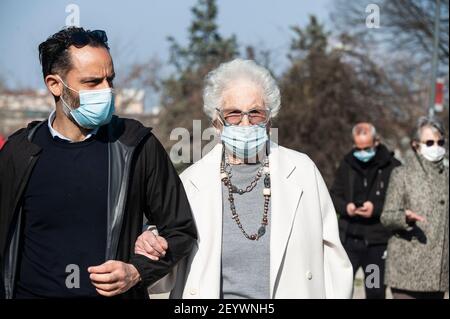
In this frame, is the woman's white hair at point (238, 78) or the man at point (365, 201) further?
the man at point (365, 201)

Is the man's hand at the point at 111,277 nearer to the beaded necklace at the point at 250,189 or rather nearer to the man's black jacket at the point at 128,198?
the man's black jacket at the point at 128,198

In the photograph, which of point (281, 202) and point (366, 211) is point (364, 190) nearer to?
point (366, 211)

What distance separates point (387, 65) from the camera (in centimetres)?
2464

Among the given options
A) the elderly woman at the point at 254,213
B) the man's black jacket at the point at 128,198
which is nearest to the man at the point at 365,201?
the elderly woman at the point at 254,213

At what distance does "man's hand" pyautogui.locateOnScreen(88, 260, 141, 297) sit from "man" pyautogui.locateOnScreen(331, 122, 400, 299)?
4.92 m

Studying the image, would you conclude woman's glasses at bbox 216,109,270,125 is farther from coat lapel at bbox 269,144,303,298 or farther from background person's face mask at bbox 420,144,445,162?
background person's face mask at bbox 420,144,445,162

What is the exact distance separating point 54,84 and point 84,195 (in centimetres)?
56

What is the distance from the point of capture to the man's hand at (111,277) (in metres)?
3.48

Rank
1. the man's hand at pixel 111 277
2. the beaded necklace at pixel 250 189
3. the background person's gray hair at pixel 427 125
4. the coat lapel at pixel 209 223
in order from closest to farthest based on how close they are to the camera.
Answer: the man's hand at pixel 111 277 → the coat lapel at pixel 209 223 → the beaded necklace at pixel 250 189 → the background person's gray hair at pixel 427 125

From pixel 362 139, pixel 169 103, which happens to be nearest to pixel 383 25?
pixel 169 103

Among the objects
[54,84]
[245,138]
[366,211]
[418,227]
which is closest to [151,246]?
[245,138]

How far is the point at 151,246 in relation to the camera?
3586 millimetres

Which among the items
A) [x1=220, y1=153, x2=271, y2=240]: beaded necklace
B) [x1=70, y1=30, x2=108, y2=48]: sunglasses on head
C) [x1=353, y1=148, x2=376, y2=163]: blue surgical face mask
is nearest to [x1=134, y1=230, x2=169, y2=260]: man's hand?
[x1=220, y1=153, x2=271, y2=240]: beaded necklace

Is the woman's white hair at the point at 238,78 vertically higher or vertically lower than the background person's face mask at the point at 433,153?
higher
